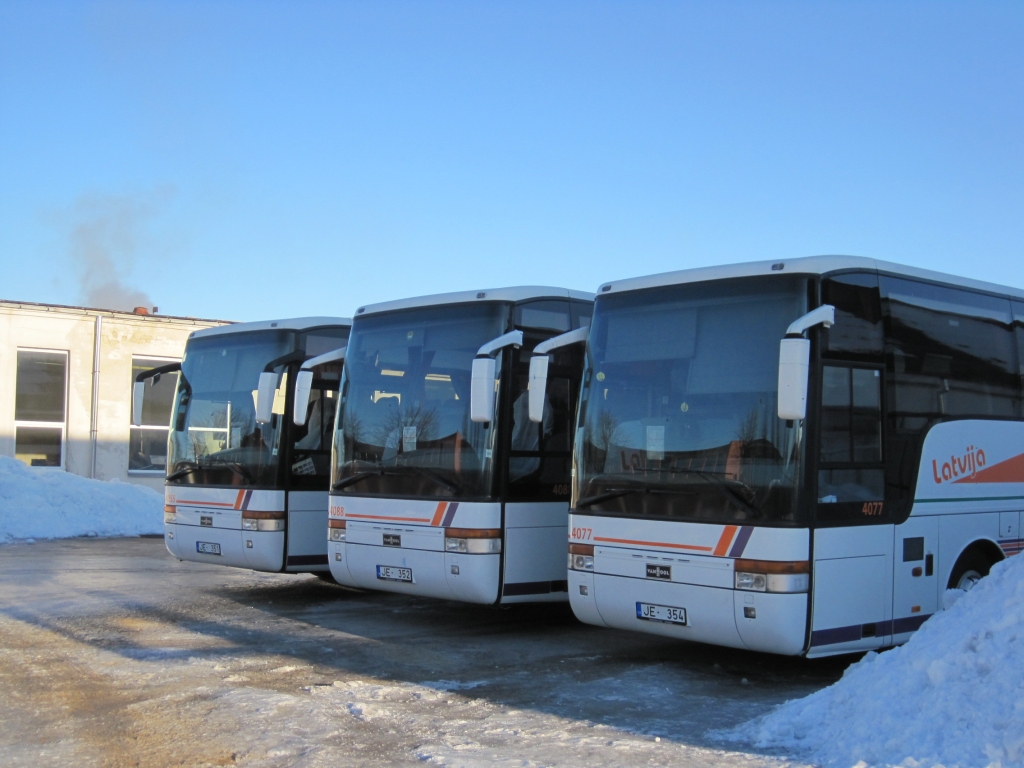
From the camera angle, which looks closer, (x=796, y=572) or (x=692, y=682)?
(x=796, y=572)

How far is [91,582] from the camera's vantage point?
14180mm

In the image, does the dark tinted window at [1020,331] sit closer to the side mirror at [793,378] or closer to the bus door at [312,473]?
the side mirror at [793,378]

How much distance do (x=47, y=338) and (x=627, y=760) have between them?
27004 millimetres

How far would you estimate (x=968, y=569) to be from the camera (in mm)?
9531

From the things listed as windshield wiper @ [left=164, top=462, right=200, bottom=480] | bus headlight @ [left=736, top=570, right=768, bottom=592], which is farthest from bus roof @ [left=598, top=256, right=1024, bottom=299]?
windshield wiper @ [left=164, top=462, right=200, bottom=480]

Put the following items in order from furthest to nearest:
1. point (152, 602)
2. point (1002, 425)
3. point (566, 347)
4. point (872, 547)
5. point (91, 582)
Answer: point (91, 582)
point (152, 602)
point (566, 347)
point (1002, 425)
point (872, 547)

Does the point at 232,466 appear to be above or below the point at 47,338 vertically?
below

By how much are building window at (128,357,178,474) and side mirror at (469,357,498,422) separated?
23.1 m

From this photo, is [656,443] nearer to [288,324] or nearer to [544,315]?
[544,315]

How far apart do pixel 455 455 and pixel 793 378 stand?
12.8 feet

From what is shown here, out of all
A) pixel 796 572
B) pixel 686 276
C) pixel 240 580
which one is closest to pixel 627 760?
pixel 796 572

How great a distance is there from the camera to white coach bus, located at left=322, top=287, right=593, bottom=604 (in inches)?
403

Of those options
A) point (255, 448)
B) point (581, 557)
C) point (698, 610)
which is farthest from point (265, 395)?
point (698, 610)

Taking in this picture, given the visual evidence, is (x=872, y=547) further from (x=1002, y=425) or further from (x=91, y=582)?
(x=91, y=582)
